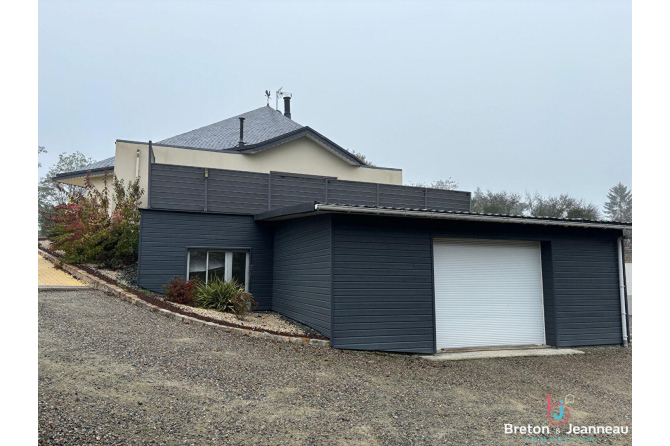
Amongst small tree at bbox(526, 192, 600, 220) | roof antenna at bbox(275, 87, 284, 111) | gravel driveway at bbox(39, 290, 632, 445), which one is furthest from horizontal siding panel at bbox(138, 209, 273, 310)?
small tree at bbox(526, 192, 600, 220)

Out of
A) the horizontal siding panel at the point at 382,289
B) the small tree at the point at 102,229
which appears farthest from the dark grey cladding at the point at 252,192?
the horizontal siding panel at the point at 382,289

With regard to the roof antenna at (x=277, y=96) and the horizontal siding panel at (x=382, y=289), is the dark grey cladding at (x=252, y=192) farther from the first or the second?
the roof antenna at (x=277, y=96)

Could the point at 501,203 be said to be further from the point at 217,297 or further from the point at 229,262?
the point at 217,297

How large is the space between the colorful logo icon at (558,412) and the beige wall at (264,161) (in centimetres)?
1102

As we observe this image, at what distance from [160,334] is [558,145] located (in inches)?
1477

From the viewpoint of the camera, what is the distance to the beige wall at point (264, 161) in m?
13.5

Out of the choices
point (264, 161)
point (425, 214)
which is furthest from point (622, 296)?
point (264, 161)

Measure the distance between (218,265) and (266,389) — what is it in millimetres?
6317

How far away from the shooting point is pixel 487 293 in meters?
10.1

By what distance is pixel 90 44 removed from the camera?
6.53 meters
